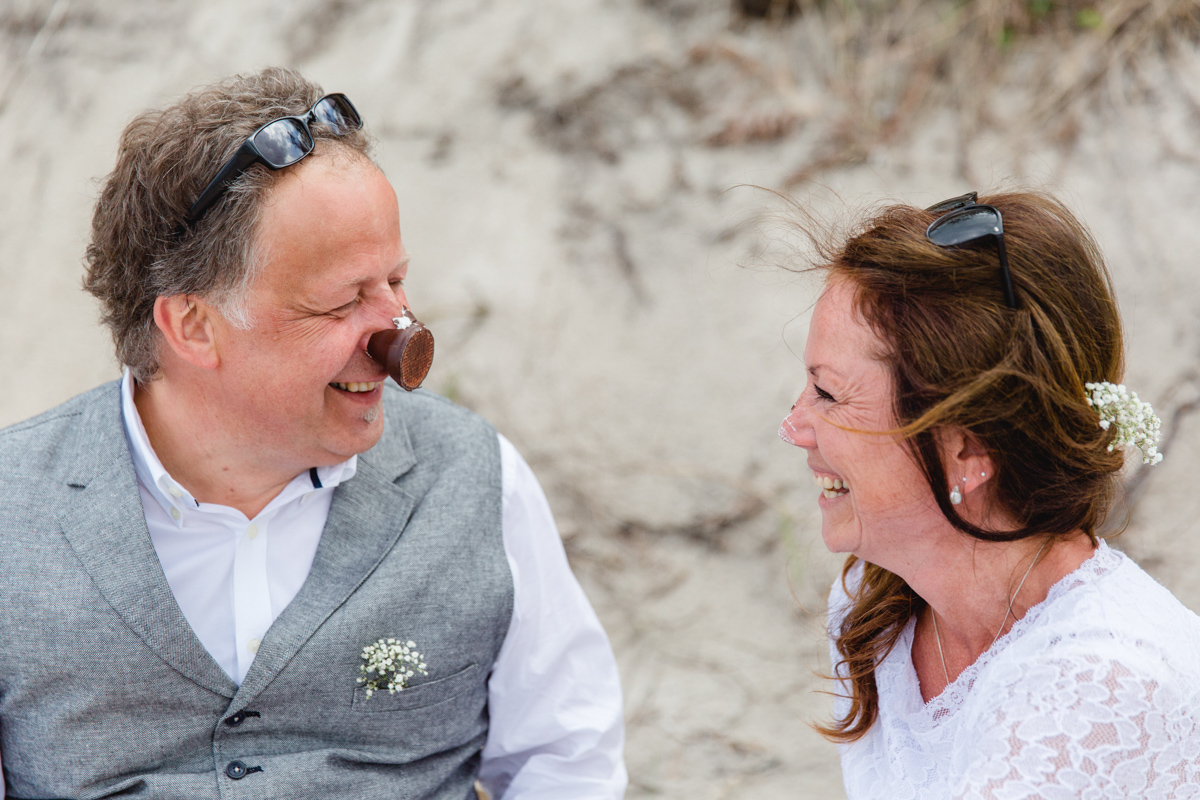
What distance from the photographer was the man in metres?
1.94

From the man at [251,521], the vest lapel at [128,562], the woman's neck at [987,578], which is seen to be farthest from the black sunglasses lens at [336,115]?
the woman's neck at [987,578]

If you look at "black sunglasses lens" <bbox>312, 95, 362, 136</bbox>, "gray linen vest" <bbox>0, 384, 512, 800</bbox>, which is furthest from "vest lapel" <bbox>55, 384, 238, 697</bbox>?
"black sunglasses lens" <bbox>312, 95, 362, 136</bbox>

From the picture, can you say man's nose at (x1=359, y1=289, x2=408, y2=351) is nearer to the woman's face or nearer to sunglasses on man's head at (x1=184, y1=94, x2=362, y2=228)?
sunglasses on man's head at (x1=184, y1=94, x2=362, y2=228)

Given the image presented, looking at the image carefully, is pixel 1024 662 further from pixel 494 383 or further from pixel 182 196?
pixel 494 383

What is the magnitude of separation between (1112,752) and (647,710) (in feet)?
7.35

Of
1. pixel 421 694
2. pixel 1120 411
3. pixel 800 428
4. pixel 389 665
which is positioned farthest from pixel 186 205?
pixel 1120 411

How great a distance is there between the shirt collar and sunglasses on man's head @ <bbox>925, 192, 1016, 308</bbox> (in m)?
1.26

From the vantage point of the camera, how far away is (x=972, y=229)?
1699mm

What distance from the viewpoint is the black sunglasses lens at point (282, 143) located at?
1.89 meters

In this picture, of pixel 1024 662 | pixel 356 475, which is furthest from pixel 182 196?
pixel 1024 662

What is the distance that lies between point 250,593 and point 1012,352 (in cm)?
156

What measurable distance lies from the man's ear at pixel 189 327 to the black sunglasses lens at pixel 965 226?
4.52 ft

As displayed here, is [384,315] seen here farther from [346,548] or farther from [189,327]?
[346,548]

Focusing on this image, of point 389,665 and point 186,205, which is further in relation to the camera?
point 389,665
